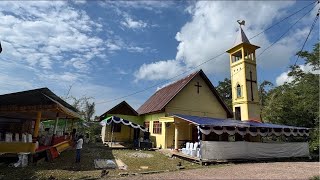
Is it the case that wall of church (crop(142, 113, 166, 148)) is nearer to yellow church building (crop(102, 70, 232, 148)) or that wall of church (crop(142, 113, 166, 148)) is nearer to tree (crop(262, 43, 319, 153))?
yellow church building (crop(102, 70, 232, 148))

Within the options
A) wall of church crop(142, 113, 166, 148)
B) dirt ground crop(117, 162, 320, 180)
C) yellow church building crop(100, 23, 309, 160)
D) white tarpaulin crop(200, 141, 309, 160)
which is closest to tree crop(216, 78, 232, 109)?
yellow church building crop(100, 23, 309, 160)

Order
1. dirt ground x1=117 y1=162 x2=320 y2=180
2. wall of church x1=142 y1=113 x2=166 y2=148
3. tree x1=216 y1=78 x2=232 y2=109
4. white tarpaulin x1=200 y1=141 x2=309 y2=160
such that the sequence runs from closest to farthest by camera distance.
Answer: dirt ground x1=117 y1=162 x2=320 y2=180 → white tarpaulin x1=200 y1=141 x2=309 y2=160 → wall of church x1=142 y1=113 x2=166 y2=148 → tree x1=216 y1=78 x2=232 y2=109

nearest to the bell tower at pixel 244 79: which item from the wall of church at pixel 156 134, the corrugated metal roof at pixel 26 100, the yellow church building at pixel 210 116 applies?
the yellow church building at pixel 210 116

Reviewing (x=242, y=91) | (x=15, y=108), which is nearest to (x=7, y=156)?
(x=15, y=108)

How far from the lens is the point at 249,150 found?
54.6ft

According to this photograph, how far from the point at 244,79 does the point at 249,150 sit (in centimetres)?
963

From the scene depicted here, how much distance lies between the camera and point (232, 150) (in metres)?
16.0

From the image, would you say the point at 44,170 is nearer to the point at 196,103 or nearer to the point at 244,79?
the point at 196,103

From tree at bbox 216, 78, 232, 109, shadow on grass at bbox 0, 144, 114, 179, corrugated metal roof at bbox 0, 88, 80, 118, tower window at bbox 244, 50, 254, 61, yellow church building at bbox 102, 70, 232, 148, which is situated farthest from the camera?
tree at bbox 216, 78, 232, 109

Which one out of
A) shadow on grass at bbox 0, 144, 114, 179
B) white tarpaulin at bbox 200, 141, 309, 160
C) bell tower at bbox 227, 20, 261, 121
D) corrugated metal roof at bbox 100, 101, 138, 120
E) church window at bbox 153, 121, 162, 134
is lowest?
shadow on grass at bbox 0, 144, 114, 179

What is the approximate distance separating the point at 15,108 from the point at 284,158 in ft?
58.3

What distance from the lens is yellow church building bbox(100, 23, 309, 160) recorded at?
17.8 meters

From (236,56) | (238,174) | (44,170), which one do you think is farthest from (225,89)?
(44,170)

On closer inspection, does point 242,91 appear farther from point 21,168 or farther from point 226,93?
point 226,93
